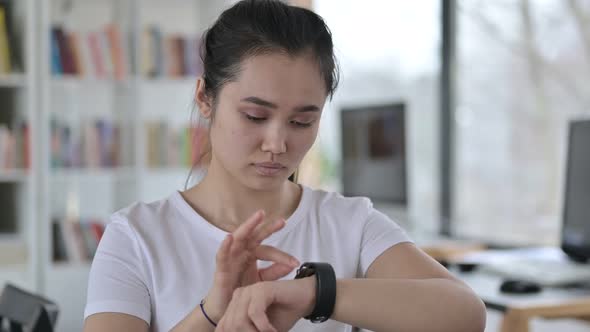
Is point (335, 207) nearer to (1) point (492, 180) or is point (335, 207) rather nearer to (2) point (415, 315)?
(2) point (415, 315)

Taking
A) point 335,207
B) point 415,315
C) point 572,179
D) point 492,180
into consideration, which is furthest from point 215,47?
point 492,180

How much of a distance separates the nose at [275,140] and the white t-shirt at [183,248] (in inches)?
7.3

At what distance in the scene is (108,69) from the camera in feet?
14.9

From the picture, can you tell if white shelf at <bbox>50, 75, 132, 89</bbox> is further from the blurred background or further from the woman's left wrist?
the woman's left wrist

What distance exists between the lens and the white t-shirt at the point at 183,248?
1.43m

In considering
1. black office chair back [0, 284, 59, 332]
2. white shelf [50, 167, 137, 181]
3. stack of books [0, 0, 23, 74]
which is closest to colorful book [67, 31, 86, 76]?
stack of books [0, 0, 23, 74]

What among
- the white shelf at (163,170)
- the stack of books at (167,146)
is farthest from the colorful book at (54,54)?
the white shelf at (163,170)

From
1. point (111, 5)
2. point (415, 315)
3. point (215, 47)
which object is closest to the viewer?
point (415, 315)

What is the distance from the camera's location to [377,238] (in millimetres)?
1554

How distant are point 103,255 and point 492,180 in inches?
130

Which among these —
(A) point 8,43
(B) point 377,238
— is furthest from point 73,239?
(B) point 377,238

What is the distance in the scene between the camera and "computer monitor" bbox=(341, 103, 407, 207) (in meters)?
4.20

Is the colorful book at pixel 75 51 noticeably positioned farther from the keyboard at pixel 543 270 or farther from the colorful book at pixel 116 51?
the keyboard at pixel 543 270

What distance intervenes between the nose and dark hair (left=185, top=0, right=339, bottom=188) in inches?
4.9
